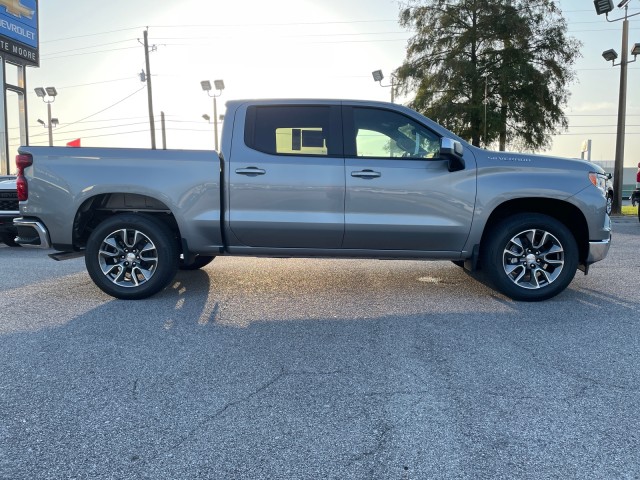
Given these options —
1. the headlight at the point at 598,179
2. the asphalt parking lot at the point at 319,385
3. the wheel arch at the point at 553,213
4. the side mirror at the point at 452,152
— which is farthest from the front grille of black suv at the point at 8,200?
the headlight at the point at 598,179

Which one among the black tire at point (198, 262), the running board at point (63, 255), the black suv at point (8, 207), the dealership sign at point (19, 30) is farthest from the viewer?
the dealership sign at point (19, 30)

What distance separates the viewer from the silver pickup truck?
511 cm

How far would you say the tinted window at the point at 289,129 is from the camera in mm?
5230

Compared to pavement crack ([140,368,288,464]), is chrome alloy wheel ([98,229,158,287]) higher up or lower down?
higher up

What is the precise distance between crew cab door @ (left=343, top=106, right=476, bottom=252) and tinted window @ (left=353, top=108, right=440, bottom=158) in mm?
16

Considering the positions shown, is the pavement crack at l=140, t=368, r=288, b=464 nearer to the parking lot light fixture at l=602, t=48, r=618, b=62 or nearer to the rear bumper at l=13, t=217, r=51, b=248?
the rear bumper at l=13, t=217, r=51, b=248

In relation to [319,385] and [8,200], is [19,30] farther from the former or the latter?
[319,385]

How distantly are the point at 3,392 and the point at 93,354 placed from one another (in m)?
0.70

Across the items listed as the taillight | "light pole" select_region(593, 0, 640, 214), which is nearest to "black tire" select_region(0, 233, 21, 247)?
the taillight

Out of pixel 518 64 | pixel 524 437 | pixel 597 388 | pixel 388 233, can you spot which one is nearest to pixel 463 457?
pixel 524 437

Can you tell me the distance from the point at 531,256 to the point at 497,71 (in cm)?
2253

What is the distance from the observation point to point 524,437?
2.50 meters

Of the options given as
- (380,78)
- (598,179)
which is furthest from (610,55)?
(598,179)

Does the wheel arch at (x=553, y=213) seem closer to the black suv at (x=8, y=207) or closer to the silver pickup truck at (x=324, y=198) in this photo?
the silver pickup truck at (x=324, y=198)
